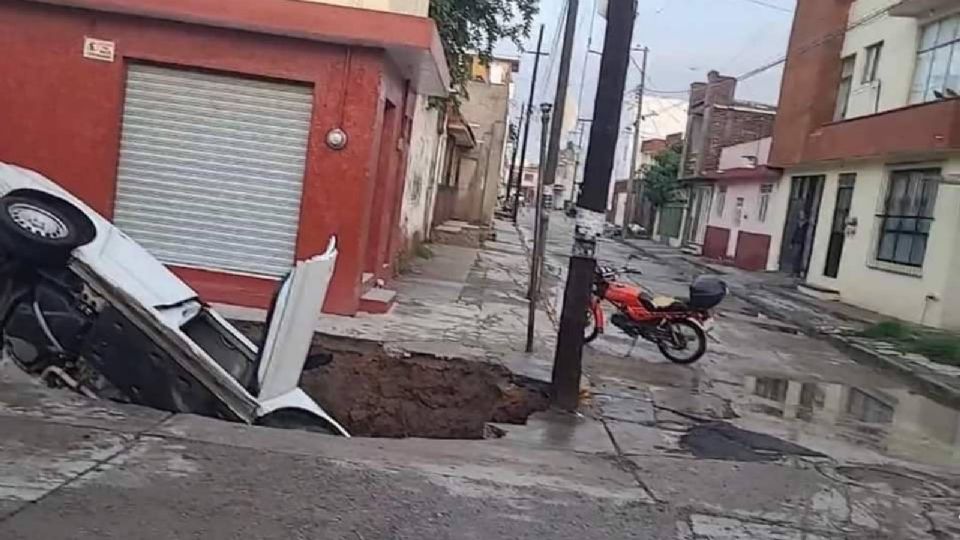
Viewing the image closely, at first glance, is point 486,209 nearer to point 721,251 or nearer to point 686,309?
point 721,251

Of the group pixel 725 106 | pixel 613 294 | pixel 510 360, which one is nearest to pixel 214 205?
pixel 510 360

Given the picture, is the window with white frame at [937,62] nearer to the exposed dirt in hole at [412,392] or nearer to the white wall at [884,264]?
the white wall at [884,264]

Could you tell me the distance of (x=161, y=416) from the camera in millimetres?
6387

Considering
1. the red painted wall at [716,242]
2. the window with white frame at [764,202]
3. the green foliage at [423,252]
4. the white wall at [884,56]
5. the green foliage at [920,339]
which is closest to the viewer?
the green foliage at [920,339]

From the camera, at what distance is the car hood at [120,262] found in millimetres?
6746

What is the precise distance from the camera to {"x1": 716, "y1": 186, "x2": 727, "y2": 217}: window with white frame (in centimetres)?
4012

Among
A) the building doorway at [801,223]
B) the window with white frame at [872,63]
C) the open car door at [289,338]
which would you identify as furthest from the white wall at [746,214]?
the open car door at [289,338]

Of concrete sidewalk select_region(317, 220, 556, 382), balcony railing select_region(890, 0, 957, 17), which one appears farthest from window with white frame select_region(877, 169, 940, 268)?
concrete sidewalk select_region(317, 220, 556, 382)

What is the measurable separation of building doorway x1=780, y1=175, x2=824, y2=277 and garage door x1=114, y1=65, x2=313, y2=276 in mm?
19651

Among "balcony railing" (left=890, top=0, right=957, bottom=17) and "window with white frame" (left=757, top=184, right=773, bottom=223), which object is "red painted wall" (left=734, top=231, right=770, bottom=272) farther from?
"balcony railing" (left=890, top=0, right=957, bottom=17)

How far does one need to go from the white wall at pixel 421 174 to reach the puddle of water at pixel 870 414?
27.2 feet

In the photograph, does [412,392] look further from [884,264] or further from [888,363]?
[884,264]

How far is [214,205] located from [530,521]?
25.0 feet

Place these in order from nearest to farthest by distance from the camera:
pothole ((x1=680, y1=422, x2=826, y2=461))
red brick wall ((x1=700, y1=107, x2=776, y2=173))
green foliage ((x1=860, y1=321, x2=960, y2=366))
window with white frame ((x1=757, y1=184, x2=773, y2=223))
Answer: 1. pothole ((x1=680, y1=422, x2=826, y2=461))
2. green foliage ((x1=860, y1=321, x2=960, y2=366))
3. window with white frame ((x1=757, y1=184, x2=773, y2=223))
4. red brick wall ((x1=700, y1=107, x2=776, y2=173))
